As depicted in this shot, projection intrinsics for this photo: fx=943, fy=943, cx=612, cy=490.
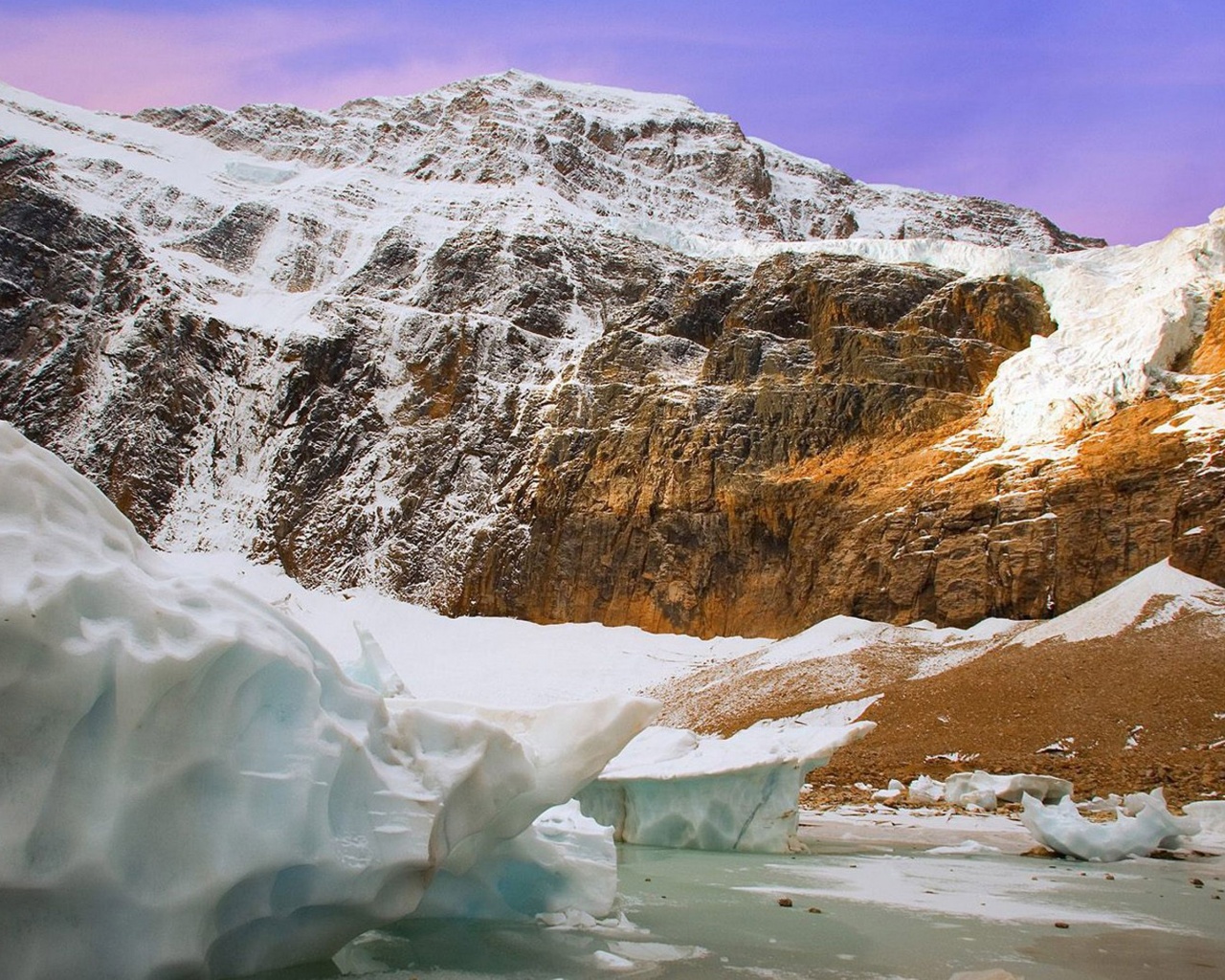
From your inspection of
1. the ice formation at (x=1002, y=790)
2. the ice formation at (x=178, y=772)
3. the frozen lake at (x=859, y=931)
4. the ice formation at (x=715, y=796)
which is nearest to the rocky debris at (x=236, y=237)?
the ice formation at (x=1002, y=790)

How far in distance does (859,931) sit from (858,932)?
0.10ft

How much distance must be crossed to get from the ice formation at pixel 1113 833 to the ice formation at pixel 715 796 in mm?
1947

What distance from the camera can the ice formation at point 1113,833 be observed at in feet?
27.1

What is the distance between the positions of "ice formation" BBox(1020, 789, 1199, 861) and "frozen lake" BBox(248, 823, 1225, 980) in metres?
0.41

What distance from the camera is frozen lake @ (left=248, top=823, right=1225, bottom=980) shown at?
4.09 m

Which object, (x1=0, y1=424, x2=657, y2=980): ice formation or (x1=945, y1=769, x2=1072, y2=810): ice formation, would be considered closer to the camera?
(x1=0, y1=424, x2=657, y2=980): ice formation

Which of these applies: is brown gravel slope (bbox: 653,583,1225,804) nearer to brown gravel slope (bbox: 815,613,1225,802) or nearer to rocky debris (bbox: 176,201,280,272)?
brown gravel slope (bbox: 815,613,1225,802)

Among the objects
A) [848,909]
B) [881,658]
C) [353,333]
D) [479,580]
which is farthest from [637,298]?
[848,909]

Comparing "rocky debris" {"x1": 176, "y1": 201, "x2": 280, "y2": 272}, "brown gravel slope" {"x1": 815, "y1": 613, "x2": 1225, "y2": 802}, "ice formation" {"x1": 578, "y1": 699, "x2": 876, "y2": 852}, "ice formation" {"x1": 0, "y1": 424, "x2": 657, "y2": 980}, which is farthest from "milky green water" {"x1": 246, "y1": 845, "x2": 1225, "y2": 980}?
"rocky debris" {"x1": 176, "y1": 201, "x2": 280, "y2": 272}

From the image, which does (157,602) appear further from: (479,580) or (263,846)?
(479,580)

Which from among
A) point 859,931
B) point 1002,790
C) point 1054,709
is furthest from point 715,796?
point 1054,709

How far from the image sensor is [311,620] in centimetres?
3312

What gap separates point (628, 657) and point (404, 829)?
83.5 feet

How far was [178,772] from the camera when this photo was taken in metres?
3.29
